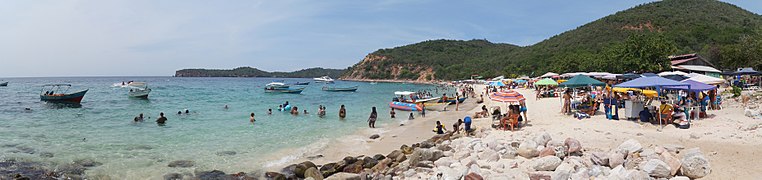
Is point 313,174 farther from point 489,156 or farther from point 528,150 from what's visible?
point 528,150

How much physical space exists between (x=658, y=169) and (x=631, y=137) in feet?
11.6

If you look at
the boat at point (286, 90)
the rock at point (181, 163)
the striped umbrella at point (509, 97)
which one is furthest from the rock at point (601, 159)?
the boat at point (286, 90)

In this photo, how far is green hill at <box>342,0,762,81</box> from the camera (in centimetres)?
2958

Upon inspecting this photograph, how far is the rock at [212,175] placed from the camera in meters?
8.84

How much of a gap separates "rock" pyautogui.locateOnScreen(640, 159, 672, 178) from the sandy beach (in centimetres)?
65

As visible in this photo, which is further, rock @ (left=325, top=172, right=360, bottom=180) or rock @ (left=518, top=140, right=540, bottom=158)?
rock @ (left=325, top=172, right=360, bottom=180)

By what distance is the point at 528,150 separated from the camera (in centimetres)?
783

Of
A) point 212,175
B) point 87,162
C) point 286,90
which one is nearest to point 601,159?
point 212,175

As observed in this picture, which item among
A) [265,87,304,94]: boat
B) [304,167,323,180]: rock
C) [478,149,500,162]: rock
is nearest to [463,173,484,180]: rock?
[478,149,500,162]: rock

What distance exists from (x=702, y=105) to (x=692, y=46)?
170ft

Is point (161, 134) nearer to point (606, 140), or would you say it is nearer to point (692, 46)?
point (606, 140)

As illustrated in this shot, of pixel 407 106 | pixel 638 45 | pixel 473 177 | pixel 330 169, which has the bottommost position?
pixel 330 169

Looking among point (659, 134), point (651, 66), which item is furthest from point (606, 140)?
point (651, 66)

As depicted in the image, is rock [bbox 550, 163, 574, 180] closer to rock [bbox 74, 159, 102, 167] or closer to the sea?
the sea
